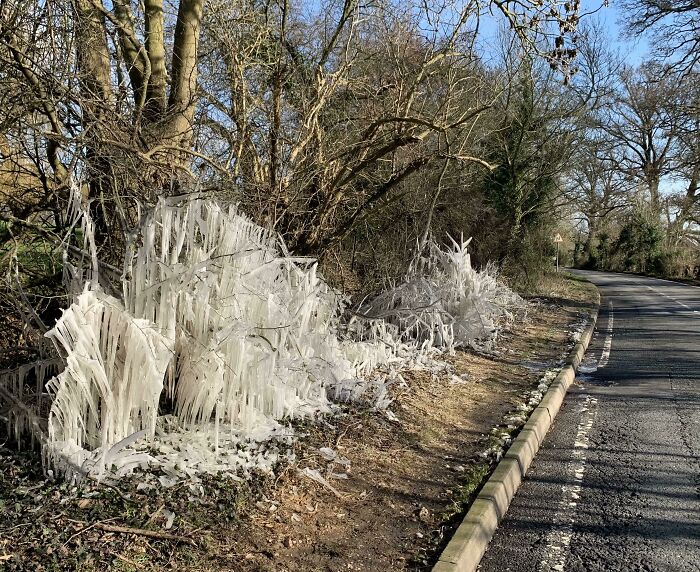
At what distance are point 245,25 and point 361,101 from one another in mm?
2383

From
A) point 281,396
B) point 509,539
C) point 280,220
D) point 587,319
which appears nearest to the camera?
point 509,539

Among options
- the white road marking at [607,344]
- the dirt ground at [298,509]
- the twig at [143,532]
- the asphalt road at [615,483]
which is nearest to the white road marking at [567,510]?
the asphalt road at [615,483]

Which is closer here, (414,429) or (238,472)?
(238,472)

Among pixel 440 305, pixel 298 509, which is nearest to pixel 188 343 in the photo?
pixel 298 509

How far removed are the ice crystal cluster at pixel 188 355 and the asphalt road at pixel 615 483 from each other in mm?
1846

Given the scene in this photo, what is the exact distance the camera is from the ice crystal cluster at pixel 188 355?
3998 millimetres

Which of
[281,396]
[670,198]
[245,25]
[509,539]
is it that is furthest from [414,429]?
[670,198]

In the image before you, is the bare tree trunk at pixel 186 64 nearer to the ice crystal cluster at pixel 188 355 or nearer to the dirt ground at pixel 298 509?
the ice crystal cluster at pixel 188 355

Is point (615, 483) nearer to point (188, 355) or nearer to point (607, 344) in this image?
point (188, 355)

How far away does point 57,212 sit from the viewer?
19.0 feet

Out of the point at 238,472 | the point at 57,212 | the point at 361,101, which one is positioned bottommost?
the point at 238,472

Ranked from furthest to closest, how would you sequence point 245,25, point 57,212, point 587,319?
point 587,319 → point 245,25 → point 57,212

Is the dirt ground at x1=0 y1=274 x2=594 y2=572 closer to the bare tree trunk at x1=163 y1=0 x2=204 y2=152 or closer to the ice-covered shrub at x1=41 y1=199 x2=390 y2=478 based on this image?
the ice-covered shrub at x1=41 y1=199 x2=390 y2=478

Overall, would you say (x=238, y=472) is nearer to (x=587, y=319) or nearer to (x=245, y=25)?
(x=245, y=25)
